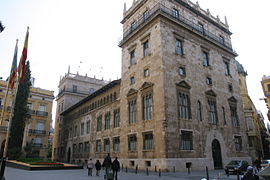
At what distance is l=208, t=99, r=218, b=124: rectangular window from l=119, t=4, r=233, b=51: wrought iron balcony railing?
9.85 metres

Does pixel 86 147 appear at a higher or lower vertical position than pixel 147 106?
lower

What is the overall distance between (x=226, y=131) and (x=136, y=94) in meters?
13.2

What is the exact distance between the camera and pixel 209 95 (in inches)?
1105

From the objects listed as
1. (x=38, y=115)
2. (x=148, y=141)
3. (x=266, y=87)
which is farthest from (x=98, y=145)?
(x=266, y=87)

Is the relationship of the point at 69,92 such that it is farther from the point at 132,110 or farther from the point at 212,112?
the point at 212,112

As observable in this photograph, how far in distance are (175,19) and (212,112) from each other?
13.0m

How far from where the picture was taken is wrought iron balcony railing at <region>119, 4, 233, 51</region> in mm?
26544

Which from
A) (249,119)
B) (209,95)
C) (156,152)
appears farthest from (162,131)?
(249,119)

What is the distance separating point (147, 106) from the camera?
25.1 m

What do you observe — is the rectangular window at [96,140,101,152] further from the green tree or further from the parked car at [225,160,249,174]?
the parked car at [225,160,249,174]

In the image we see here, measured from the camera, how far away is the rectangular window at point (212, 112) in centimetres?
2741

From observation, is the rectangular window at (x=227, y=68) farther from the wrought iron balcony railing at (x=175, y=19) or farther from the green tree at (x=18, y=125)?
the green tree at (x=18, y=125)

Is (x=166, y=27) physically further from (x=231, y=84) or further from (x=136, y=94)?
(x=231, y=84)

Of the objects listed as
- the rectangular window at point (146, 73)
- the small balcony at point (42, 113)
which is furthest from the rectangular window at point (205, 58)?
the small balcony at point (42, 113)
